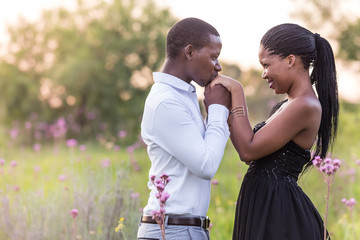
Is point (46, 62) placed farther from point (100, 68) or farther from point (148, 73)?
point (148, 73)

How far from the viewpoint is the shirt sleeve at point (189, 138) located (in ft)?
7.36

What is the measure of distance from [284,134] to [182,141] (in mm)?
692

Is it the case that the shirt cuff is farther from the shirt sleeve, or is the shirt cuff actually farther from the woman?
the woman

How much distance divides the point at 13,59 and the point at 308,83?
80.0 feet

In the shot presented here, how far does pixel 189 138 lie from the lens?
2262mm

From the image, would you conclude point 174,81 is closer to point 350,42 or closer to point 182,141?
point 182,141

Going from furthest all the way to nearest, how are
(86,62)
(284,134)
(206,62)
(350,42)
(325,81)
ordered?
(350,42) < (86,62) < (325,81) < (284,134) < (206,62)

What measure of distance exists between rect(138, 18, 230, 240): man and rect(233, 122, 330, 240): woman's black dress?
1.38 ft

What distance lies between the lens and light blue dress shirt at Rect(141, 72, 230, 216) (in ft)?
7.41

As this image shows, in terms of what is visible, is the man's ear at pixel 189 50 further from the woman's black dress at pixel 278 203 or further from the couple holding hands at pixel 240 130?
the woman's black dress at pixel 278 203

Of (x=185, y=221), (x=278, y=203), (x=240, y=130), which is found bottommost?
(x=185, y=221)

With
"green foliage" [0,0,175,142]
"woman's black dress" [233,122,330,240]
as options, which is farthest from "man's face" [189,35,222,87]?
"green foliage" [0,0,175,142]

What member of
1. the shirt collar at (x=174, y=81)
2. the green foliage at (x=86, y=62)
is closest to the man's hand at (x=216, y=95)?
the shirt collar at (x=174, y=81)

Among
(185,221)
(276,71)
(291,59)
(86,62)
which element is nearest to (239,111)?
(276,71)
